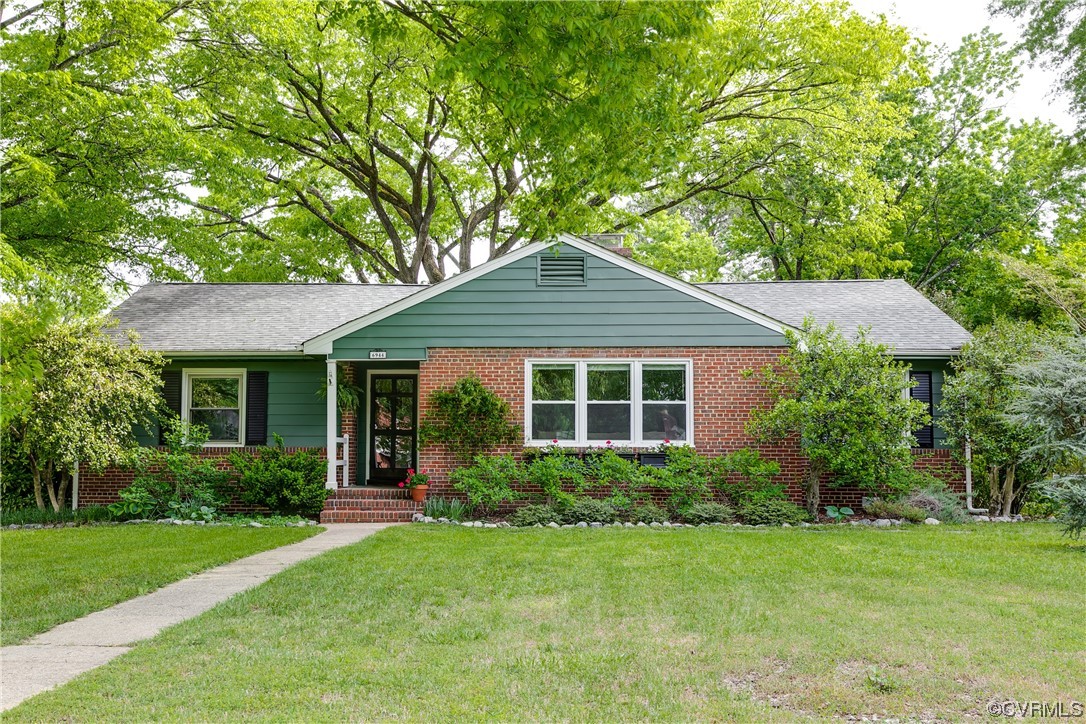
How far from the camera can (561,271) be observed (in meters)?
14.1

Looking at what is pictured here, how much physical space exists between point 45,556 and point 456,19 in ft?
25.1

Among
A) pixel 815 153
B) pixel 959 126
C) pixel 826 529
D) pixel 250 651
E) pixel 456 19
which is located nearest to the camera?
pixel 250 651

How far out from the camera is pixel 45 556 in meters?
9.80

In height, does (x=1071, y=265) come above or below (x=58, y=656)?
above

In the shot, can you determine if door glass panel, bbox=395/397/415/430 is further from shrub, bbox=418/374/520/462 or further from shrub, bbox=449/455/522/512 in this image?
shrub, bbox=449/455/522/512

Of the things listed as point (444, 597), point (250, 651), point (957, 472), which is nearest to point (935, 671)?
point (444, 597)

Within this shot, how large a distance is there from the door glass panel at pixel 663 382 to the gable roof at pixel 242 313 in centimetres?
503

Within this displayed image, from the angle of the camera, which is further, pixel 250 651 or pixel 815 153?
pixel 815 153

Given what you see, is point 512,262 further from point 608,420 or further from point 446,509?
point 446,509

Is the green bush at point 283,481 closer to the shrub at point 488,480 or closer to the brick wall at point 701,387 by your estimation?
the brick wall at point 701,387

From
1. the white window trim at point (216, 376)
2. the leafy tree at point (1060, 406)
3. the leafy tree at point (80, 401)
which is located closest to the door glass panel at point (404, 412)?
the white window trim at point (216, 376)

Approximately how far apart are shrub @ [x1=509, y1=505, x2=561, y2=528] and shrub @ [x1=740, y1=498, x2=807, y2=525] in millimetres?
2866

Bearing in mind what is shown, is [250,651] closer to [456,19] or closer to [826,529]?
[456,19]

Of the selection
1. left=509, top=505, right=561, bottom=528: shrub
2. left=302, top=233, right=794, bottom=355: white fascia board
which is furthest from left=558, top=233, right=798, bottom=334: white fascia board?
left=509, top=505, right=561, bottom=528: shrub
